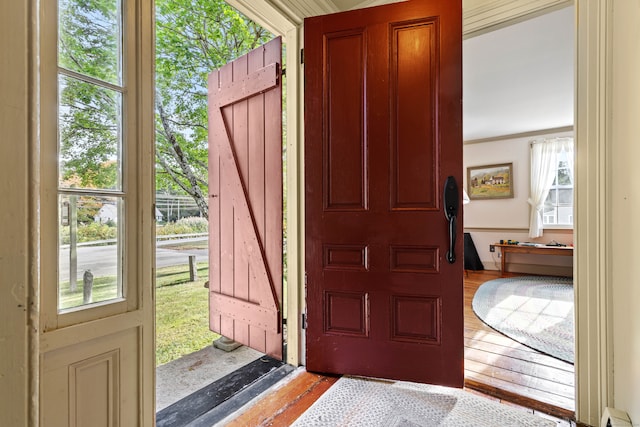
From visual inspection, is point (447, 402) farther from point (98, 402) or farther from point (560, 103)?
point (560, 103)

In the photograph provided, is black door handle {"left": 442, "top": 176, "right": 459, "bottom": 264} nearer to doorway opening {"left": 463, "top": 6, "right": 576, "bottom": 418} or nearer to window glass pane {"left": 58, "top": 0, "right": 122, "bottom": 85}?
doorway opening {"left": 463, "top": 6, "right": 576, "bottom": 418}

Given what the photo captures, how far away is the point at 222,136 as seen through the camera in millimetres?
2264

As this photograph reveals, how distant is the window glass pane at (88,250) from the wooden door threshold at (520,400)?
184 centimetres

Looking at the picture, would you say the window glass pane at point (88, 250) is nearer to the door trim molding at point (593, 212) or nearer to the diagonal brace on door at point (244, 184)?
the diagonal brace on door at point (244, 184)

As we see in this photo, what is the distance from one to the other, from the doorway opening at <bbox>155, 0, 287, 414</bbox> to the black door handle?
3.46ft

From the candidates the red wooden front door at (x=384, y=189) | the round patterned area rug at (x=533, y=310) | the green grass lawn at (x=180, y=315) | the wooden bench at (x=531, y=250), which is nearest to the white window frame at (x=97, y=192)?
the red wooden front door at (x=384, y=189)

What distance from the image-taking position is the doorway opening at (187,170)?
227 cm

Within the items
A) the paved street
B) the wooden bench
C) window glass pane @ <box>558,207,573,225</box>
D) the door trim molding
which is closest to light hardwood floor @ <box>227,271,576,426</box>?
the door trim molding

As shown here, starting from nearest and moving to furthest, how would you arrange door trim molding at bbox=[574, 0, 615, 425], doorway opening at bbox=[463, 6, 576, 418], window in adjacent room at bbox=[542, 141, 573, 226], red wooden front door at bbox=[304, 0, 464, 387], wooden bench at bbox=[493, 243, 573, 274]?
1. door trim molding at bbox=[574, 0, 615, 425]
2. red wooden front door at bbox=[304, 0, 464, 387]
3. doorway opening at bbox=[463, 6, 576, 418]
4. wooden bench at bbox=[493, 243, 573, 274]
5. window in adjacent room at bbox=[542, 141, 573, 226]

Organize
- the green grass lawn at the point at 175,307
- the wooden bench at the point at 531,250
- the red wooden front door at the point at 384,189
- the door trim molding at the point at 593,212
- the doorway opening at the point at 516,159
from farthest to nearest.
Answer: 1. the wooden bench at the point at 531,250
2. the doorway opening at the point at 516,159
3. the red wooden front door at the point at 384,189
4. the door trim molding at the point at 593,212
5. the green grass lawn at the point at 175,307

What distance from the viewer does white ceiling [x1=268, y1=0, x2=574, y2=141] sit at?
222cm

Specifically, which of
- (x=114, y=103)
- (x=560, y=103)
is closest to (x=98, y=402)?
(x=114, y=103)

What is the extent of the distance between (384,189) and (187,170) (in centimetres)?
284

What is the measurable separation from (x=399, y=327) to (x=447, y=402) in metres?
0.42
